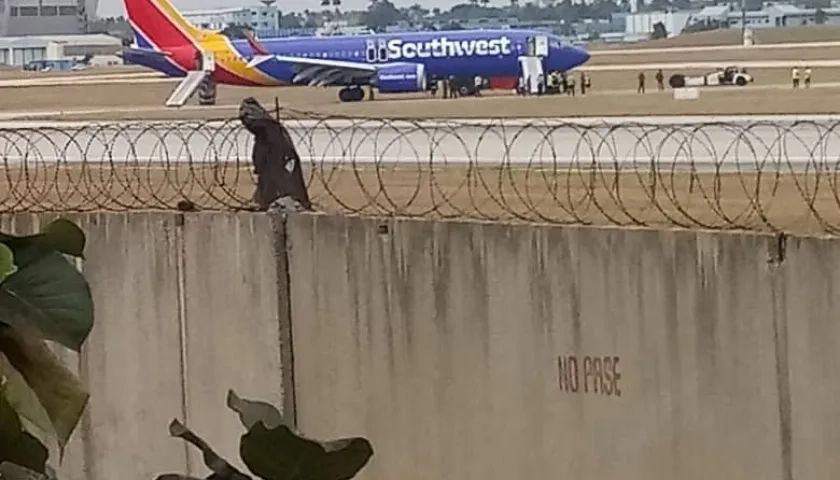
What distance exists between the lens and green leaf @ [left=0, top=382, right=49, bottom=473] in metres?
1.18

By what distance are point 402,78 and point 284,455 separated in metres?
56.8

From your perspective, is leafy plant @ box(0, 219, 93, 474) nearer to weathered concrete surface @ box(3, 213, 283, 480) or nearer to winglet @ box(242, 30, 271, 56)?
weathered concrete surface @ box(3, 213, 283, 480)

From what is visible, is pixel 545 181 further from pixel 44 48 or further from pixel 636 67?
pixel 44 48

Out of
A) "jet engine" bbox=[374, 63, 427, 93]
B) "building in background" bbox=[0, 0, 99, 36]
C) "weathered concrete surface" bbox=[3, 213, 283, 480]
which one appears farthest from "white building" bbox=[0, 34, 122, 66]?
"weathered concrete surface" bbox=[3, 213, 283, 480]

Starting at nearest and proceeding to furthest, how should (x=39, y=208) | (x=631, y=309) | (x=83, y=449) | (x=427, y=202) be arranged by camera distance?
(x=631, y=309) < (x=83, y=449) < (x=39, y=208) < (x=427, y=202)

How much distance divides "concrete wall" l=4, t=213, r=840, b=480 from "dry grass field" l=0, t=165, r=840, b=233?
3.39 ft

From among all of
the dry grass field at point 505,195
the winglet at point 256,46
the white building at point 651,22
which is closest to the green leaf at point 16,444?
the dry grass field at point 505,195

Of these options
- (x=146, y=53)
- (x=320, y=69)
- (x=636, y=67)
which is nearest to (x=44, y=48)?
(x=636, y=67)

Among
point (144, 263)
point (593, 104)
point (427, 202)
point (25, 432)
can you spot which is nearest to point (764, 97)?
point (593, 104)

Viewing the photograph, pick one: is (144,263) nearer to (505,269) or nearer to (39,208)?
(39,208)

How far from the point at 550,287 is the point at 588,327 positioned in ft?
1.33

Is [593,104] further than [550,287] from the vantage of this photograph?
Yes

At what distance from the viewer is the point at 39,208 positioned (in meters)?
13.6

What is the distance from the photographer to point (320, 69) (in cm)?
6000
